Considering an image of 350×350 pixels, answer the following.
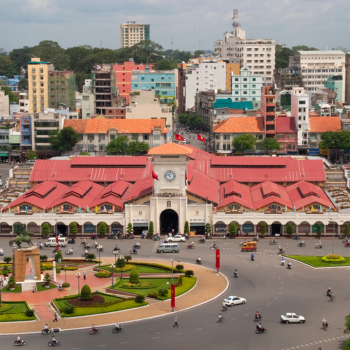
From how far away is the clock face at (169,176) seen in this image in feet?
336

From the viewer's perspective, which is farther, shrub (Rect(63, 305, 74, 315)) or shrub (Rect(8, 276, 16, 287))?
shrub (Rect(8, 276, 16, 287))

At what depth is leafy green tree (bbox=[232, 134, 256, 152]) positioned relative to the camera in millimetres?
149250


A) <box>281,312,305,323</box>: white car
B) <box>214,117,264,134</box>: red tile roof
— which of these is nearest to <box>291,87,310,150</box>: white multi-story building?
<box>214,117,264,134</box>: red tile roof

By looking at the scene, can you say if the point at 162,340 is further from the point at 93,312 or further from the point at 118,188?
the point at 118,188

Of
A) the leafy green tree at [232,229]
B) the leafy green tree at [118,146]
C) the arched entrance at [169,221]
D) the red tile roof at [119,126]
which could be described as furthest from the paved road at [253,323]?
the red tile roof at [119,126]

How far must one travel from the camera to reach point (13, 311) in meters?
71.5

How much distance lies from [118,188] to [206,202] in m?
14.8

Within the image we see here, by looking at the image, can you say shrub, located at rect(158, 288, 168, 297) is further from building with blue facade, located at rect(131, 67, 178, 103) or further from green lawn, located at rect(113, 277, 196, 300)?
building with blue facade, located at rect(131, 67, 178, 103)

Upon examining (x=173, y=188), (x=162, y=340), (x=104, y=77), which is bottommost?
(x=162, y=340)

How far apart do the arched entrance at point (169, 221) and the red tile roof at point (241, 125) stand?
51634 mm

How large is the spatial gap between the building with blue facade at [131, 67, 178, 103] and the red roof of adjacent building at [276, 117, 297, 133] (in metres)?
46.0

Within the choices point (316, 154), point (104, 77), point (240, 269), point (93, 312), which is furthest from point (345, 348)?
point (104, 77)

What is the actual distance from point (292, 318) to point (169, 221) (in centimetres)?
3818

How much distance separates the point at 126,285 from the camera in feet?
258
